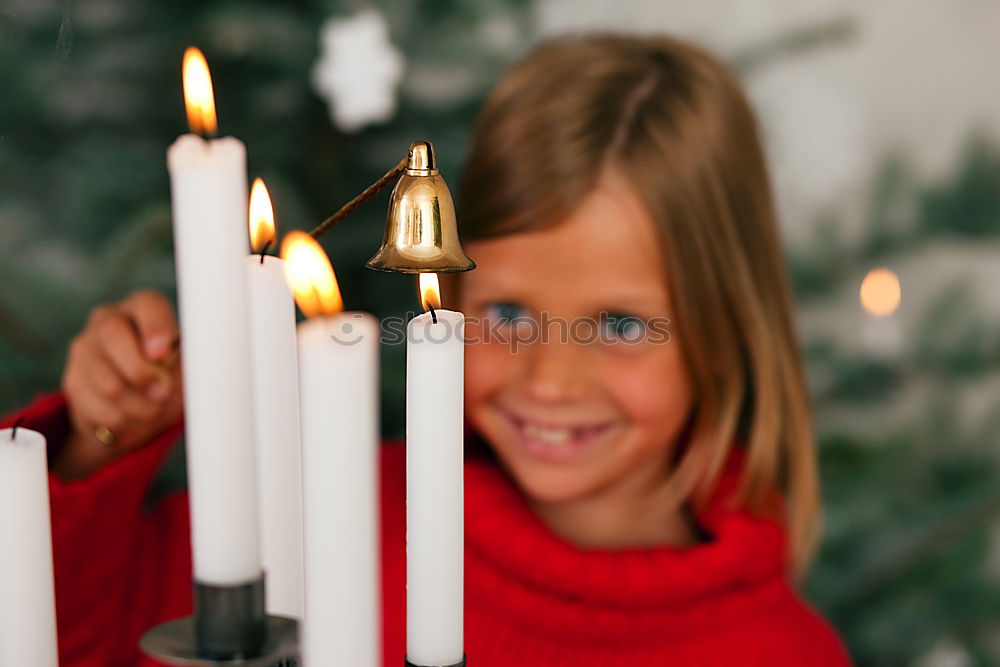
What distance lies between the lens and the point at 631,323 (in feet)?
3.31

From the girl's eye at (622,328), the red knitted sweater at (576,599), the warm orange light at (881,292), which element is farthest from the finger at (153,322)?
the warm orange light at (881,292)

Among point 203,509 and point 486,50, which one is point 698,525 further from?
point 203,509

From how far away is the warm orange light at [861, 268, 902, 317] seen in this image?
114 cm

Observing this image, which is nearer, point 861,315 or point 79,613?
point 79,613

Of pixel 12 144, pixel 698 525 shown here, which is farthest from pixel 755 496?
pixel 12 144

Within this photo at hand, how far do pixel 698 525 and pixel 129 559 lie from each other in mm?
574

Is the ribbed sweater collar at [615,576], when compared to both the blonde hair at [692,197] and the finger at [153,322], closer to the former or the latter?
the blonde hair at [692,197]

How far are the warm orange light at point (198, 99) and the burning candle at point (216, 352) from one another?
0.04m

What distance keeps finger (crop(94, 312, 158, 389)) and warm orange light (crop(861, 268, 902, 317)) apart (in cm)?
75

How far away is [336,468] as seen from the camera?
12.5 inches

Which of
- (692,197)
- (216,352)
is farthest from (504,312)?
(216,352)

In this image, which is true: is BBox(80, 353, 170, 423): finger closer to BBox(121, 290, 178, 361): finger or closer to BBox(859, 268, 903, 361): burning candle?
BBox(121, 290, 178, 361): finger

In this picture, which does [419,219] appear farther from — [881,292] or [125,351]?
[881,292]

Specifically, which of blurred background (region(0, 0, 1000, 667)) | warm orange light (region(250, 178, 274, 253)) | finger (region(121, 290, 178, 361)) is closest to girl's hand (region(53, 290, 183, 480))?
finger (region(121, 290, 178, 361))
